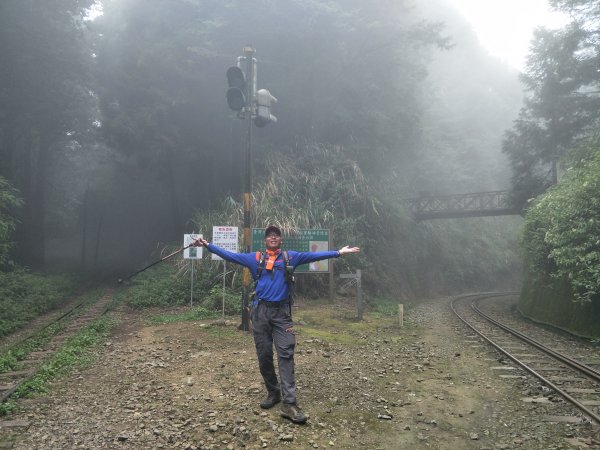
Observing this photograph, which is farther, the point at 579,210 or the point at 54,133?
the point at 54,133

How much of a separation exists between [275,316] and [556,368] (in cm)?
541

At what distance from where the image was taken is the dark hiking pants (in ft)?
15.4

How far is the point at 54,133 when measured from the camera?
23.1m

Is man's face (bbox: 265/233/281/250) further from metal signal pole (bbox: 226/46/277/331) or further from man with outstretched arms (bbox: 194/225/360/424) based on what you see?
metal signal pole (bbox: 226/46/277/331)

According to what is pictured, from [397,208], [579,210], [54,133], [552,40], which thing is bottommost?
[579,210]

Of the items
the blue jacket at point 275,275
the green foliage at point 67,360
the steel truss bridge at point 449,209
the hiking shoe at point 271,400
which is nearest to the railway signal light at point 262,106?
the blue jacket at point 275,275

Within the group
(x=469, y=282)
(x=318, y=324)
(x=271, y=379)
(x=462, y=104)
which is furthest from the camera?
(x=462, y=104)

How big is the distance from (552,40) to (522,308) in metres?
14.1

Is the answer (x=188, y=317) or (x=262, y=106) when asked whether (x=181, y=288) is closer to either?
(x=188, y=317)

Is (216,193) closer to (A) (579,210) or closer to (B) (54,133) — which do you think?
Answer: (B) (54,133)

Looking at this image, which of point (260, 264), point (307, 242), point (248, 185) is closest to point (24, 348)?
point (248, 185)

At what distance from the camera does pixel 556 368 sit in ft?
23.8

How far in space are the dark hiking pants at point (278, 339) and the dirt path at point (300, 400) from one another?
413mm

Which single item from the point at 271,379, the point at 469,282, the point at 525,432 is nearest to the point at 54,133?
the point at 271,379
